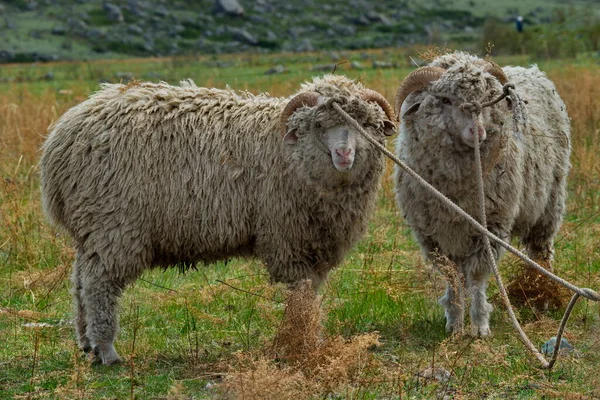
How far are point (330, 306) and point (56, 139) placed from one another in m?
2.25

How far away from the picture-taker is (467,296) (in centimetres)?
693

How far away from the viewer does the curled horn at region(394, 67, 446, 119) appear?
664 centimetres

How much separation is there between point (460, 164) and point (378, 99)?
2.39 ft

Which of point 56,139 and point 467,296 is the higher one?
point 56,139

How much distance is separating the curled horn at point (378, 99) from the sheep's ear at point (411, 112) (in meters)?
0.24

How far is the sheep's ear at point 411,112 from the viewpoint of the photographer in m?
6.70

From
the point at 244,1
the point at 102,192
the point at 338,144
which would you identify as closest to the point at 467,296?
the point at 338,144

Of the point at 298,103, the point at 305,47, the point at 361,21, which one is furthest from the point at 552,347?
the point at 361,21

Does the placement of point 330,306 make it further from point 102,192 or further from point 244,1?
point 244,1

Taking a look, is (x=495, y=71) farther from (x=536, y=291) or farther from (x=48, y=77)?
(x=48, y=77)

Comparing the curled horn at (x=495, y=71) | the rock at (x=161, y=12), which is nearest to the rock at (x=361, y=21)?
the rock at (x=161, y=12)

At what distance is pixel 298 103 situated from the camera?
20.5ft

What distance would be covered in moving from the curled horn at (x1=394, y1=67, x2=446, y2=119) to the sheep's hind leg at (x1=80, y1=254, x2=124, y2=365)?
2.32m

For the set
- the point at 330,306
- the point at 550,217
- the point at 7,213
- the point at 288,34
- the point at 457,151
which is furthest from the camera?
the point at 288,34
